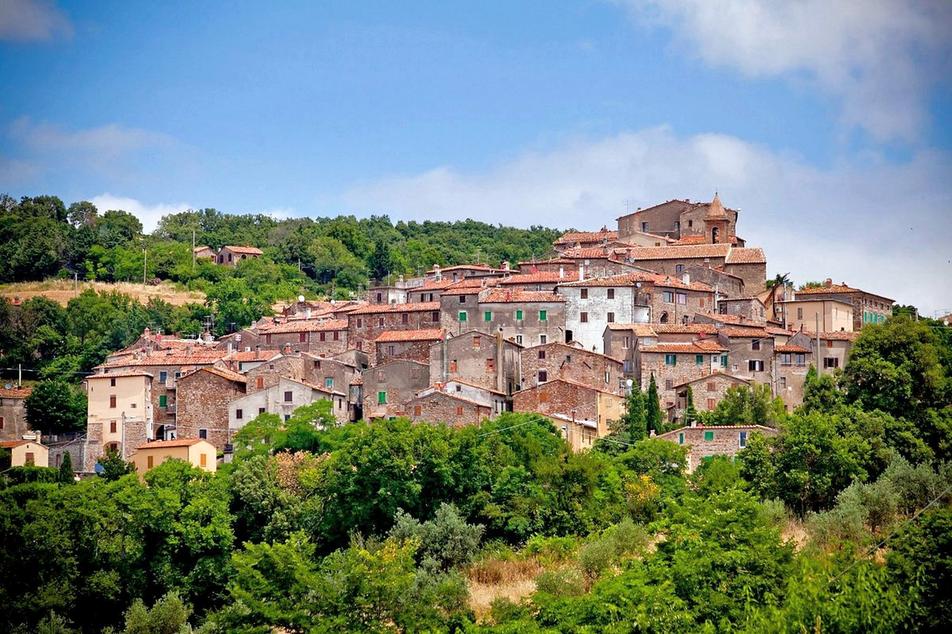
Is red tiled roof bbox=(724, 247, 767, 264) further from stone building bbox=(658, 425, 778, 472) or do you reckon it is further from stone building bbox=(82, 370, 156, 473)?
stone building bbox=(82, 370, 156, 473)

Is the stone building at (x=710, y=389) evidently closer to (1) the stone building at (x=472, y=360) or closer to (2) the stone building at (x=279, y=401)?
(1) the stone building at (x=472, y=360)

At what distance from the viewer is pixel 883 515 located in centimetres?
4075

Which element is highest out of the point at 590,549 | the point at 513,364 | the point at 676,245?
the point at 676,245

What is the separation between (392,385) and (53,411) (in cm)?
1817

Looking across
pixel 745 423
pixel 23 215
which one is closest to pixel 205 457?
pixel 745 423

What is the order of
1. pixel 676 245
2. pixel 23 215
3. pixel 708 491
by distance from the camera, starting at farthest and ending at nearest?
pixel 23 215 < pixel 676 245 < pixel 708 491

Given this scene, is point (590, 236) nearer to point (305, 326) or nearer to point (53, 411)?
point (305, 326)

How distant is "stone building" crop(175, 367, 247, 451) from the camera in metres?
56.6

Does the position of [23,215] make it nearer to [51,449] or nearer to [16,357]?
[16,357]

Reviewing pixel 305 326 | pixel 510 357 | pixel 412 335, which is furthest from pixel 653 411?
pixel 305 326

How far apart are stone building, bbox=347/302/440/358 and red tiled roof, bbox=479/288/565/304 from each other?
8.23 ft

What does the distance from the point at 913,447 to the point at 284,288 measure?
5051cm

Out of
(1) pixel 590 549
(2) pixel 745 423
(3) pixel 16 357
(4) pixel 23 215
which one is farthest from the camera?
(4) pixel 23 215

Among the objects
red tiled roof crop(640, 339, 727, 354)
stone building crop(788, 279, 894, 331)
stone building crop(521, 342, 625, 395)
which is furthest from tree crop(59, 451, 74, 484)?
stone building crop(788, 279, 894, 331)
